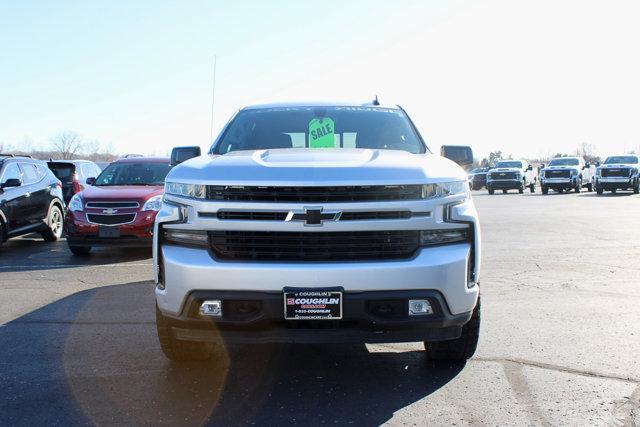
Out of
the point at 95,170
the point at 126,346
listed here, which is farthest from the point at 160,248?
the point at 95,170

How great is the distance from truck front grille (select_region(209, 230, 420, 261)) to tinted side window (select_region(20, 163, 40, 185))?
31.1 feet

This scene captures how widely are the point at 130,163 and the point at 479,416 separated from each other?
32.0ft

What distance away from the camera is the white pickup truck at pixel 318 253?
3.76 m

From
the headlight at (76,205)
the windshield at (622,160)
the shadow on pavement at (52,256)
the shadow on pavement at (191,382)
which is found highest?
the windshield at (622,160)

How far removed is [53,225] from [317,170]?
1051 cm

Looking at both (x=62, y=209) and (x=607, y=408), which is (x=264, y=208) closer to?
(x=607, y=408)

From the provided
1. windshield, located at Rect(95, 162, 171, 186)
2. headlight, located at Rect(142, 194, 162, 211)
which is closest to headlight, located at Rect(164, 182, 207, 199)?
headlight, located at Rect(142, 194, 162, 211)

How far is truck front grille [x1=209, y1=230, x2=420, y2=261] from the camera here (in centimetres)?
386

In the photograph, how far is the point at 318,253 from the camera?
3859 millimetres

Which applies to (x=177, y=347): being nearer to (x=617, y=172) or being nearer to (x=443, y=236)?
(x=443, y=236)

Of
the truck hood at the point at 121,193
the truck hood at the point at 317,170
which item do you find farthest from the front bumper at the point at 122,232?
the truck hood at the point at 317,170

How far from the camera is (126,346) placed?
516 cm

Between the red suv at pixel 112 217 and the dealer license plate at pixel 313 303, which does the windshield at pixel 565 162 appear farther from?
the dealer license plate at pixel 313 303

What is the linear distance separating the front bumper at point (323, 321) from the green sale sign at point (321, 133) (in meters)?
2.07
